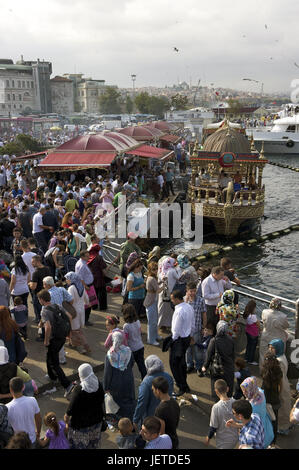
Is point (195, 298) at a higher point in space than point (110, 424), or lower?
higher

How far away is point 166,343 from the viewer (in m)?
6.11

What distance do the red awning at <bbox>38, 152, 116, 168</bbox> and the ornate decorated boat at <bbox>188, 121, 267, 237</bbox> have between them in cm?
419

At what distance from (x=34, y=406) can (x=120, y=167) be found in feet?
53.1

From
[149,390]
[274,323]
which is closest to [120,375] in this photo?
[149,390]

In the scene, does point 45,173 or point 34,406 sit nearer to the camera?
point 34,406

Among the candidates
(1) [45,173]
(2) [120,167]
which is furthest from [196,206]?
(1) [45,173]

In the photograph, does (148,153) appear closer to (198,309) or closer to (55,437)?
(198,309)

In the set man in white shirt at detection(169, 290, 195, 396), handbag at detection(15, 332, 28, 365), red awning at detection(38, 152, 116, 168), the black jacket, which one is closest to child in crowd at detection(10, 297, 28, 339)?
handbag at detection(15, 332, 28, 365)

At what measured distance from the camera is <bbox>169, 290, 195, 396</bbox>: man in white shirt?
5.82 m

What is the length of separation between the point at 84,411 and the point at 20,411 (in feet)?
2.06

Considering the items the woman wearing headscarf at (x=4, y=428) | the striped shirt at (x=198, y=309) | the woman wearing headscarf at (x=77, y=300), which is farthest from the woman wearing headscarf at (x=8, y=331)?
the striped shirt at (x=198, y=309)

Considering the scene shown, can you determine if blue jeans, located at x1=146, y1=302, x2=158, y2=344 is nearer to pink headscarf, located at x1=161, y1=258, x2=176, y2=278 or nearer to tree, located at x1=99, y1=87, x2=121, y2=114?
pink headscarf, located at x1=161, y1=258, x2=176, y2=278
